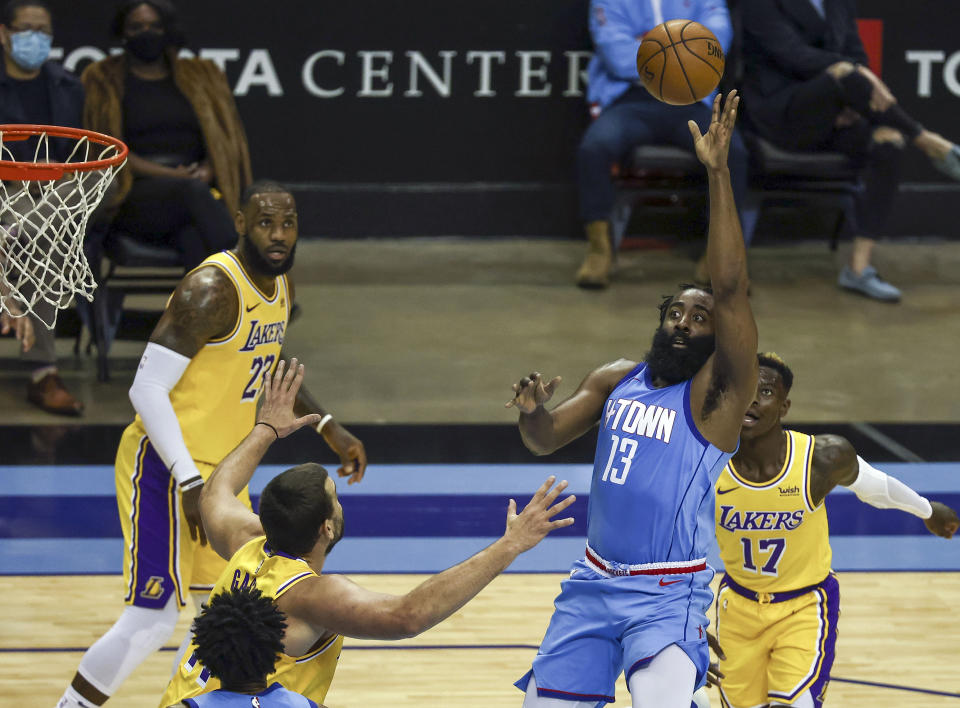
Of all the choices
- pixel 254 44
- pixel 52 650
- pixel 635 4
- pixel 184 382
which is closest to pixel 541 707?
pixel 184 382

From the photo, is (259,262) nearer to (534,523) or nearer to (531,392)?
(531,392)

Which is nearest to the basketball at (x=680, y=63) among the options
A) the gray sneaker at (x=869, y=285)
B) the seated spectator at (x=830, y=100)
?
the seated spectator at (x=830, y=100)

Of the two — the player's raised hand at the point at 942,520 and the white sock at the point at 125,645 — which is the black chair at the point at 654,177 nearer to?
the player's raised hand at the point at 942,520

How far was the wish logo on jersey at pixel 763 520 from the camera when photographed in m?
4.46

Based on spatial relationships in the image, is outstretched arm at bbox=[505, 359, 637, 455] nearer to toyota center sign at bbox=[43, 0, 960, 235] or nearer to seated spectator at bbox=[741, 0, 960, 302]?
seated spectator at bbox=[741, 0, 960, 302]

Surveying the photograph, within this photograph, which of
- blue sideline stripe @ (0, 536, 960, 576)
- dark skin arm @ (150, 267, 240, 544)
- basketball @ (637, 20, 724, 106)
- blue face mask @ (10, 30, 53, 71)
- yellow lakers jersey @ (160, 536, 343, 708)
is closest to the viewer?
yellow lakers jersey @ (160, 536, 343, 708)

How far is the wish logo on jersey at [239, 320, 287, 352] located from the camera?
187 inches

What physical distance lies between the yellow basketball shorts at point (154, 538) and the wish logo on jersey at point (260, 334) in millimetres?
444

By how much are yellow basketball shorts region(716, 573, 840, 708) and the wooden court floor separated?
0.56 m

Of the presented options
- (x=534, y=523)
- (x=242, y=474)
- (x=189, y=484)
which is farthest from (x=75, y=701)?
(x=534, y=523)

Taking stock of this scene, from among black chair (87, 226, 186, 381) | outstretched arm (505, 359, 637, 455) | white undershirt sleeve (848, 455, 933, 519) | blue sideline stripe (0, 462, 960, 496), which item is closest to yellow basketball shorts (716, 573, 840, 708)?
white undershirt sleeve (848, 455, 933, 519)

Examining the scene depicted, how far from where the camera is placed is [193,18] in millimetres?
9930

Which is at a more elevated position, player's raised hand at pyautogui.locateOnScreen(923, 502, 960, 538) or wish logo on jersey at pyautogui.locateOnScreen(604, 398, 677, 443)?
wish logo on jersey at pyautogui.locateOnScreen(604, 398, 677, 443)

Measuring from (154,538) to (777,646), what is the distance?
76.3 inches
